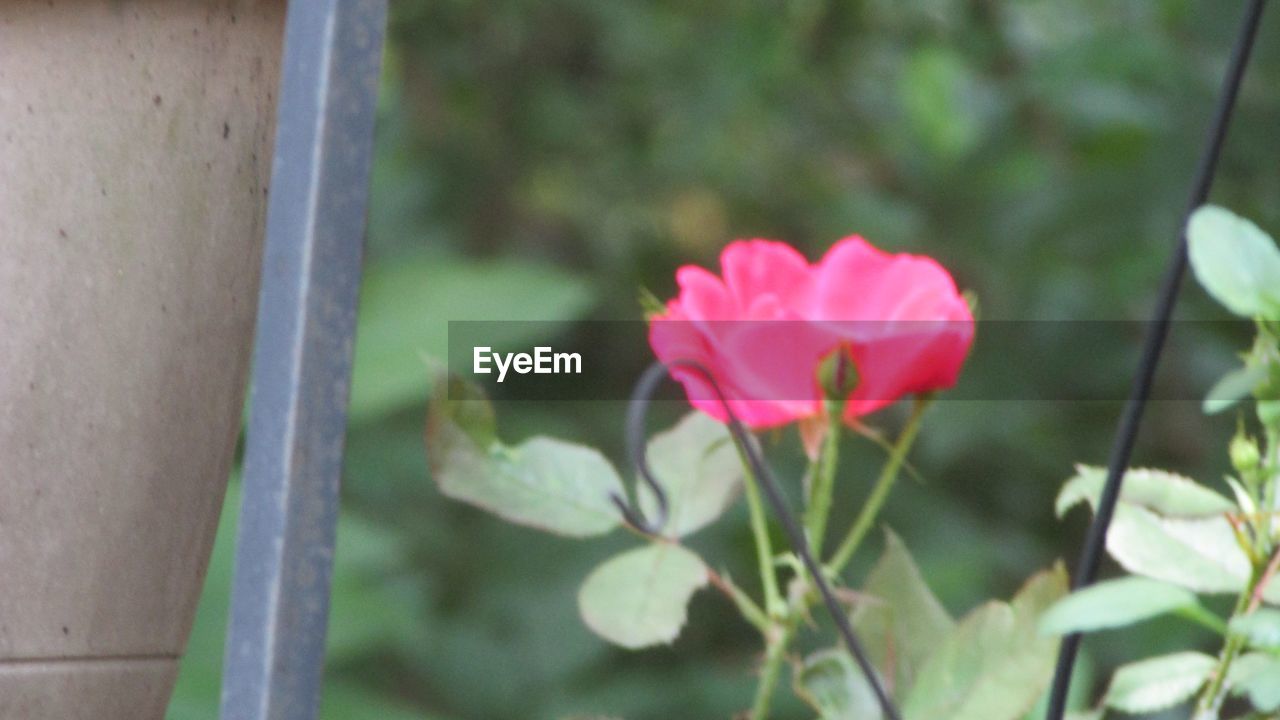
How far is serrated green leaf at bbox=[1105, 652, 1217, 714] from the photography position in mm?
328

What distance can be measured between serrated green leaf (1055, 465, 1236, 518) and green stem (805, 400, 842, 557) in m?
0.05

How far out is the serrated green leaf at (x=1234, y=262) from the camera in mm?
286

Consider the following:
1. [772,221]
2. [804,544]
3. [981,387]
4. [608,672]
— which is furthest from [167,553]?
[772,221]

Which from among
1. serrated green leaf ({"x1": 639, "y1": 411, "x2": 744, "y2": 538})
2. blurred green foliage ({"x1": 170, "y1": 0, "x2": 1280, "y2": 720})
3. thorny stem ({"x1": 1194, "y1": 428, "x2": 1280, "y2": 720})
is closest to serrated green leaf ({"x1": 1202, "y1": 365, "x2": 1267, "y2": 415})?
thorny stem ({"x1": 1194, "y1": 428, "x2": 1280, "y2": 720})

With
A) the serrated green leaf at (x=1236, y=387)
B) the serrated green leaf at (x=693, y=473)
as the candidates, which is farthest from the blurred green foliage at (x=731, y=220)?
the serrated green leaf at (x=1236, y=387)

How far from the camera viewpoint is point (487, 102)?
1.84m

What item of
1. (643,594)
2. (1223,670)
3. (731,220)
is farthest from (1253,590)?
(731,220)

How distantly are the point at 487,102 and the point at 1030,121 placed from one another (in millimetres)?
641

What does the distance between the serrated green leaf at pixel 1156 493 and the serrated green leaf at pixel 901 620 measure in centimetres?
5

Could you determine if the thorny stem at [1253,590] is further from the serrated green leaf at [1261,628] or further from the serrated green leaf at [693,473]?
the serrated green leaf at [693,473]

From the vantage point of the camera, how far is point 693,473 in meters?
0.40

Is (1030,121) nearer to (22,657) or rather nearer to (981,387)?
(981,387)

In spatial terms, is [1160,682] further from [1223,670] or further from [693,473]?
[693,473]

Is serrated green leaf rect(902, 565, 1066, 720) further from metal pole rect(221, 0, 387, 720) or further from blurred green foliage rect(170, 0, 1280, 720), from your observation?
blurred green foliage rect(170, 0, 1280, 720)
